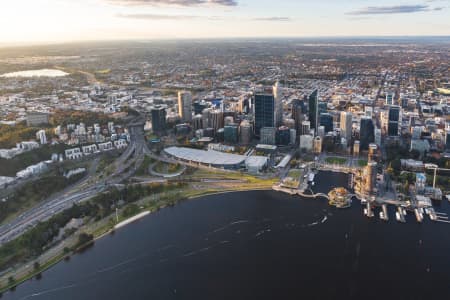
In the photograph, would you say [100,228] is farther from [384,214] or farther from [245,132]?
[245,132]

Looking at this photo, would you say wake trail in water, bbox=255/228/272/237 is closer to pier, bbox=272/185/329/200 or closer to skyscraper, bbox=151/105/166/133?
pier, bbox=272/185/329/200

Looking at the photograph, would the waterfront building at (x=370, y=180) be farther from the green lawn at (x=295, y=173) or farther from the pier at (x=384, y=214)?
the green lawn at (x=295, y=173)

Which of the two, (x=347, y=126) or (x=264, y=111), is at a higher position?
(x=264, y=111)

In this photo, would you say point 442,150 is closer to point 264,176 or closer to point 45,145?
point 264,176

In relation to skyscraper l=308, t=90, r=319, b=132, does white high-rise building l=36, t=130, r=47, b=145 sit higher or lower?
lower

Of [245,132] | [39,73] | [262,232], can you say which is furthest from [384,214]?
[39,73]

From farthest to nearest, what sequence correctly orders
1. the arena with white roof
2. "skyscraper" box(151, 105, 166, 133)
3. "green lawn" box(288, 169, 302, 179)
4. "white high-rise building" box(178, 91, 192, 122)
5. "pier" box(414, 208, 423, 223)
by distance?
"white high-rise building" box(178, 91, 192, 122)
"skyscraper" box(151, 105, 166, 133)
the arena with white roof
"green lawn" box(288, 169, 302, 179)
"pier" box(414, 208, 423, 223)

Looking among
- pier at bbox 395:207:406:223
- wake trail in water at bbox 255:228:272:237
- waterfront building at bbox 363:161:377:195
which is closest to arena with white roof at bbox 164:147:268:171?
waterfront building at bbox 363:161:377:195
